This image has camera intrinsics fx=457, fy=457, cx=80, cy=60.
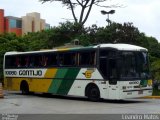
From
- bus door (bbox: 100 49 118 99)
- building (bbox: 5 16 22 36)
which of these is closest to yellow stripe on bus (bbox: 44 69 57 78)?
bus door (bbox: 100 49 118 99)

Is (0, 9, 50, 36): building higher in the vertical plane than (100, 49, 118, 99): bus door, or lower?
higher

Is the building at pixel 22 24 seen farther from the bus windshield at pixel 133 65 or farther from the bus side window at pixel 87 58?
the bus windshield at pixel 133 65

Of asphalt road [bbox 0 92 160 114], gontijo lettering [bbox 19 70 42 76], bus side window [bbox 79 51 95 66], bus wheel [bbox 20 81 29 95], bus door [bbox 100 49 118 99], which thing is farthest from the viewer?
bus wheel [bbox 20 81 29 95]

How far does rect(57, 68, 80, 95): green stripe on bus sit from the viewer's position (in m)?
25.4

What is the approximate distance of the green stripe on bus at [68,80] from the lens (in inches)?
998

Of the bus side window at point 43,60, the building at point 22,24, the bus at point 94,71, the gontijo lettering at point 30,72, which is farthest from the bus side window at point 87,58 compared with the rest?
the building at point 22,24

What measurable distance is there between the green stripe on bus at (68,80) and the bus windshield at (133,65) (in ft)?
10.4

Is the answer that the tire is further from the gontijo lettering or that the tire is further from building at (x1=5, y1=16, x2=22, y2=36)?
building at (x1=5, y1=16, x2=22, y2=36)

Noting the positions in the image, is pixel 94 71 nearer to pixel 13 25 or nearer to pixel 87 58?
pixel 87 58

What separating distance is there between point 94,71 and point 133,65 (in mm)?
2065

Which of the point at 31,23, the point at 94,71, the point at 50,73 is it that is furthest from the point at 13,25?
the point at 94,71

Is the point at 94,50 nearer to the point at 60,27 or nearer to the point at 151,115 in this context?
the point at 151,115

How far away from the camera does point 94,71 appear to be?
2378 centimetres

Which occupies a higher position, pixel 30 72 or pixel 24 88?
pixel 30 72
